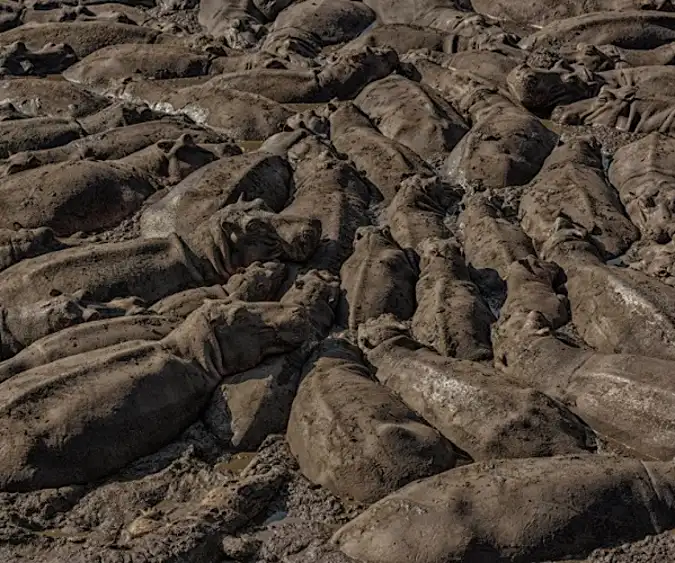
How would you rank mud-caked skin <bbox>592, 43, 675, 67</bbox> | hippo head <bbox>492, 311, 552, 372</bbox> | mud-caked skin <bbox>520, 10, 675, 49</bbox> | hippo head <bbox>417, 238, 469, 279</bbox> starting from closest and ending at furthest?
hippo head <bbox>492, 311, 552, 372</bbox>, hippo head <bbox>417, 238, 469, 279</bbox>, mud-caked skin <bbox>592, 43, 675, 67</bbox>, mud-caked skin <bbox>520, 10, 675, 49</bbox>

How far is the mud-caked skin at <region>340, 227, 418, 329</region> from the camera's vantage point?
1095 centimetres

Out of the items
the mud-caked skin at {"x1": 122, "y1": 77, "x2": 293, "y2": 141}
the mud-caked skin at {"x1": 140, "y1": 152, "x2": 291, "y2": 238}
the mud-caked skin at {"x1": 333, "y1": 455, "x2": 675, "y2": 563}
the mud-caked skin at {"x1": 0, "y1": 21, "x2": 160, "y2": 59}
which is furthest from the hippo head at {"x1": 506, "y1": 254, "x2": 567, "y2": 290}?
the mud-caked skin at {"x1": 0, "y1": 21, "x2": 160, "y2": 59}

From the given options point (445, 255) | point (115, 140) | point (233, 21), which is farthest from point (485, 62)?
point (445, 255)

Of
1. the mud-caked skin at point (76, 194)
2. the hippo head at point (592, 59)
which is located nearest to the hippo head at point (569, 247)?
the mud-caked skin at point (76, 194)

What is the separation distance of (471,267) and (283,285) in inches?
74.8

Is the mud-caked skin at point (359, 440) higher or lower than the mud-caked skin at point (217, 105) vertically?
higher

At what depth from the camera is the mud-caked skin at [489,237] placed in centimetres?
1172

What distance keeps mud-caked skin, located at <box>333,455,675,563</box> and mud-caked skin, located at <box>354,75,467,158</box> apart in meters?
6.69

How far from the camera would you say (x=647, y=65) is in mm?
16281

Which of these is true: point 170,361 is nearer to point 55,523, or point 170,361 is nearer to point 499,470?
point 55,523

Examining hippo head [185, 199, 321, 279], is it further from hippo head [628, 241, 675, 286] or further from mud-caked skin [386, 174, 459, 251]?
hippo head [628, 241, 675, 286]

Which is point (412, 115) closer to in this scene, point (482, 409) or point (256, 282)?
point (256, 282)

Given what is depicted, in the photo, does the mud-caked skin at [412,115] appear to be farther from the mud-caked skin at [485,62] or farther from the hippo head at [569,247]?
the hippo head at [569,247]

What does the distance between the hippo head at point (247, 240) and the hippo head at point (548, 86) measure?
4.67m
